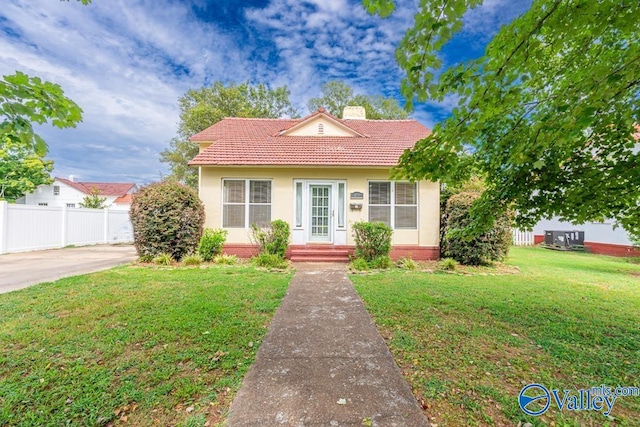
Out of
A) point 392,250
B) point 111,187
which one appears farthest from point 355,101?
point 111,187

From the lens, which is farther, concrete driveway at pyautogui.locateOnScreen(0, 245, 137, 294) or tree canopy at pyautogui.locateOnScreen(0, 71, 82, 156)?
concrete driveway at pyautogui.locateOnScreen(0, 245, 137, 294)

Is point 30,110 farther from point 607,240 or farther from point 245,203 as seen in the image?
point 607,240

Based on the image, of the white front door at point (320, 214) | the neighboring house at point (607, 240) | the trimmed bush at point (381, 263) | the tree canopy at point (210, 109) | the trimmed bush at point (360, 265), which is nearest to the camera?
the trimmed bush at point (360, 265)

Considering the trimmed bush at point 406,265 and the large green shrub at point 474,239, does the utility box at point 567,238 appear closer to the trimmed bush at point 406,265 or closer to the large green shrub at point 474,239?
the large green shrub at point 474,239

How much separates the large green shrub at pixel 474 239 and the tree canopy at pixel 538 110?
4.94 m

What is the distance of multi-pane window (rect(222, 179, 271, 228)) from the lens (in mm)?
9734

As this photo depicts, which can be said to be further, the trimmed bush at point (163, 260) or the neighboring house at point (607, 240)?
the neighboring house at point (607, 240)

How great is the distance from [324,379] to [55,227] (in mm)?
14239

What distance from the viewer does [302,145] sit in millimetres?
10523

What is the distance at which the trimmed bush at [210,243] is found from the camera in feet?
28.1

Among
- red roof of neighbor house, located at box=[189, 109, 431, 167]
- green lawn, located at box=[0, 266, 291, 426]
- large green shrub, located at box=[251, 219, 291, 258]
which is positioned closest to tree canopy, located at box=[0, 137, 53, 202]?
red roof of neighbor house, located at box=[189, 109, 431, 167]

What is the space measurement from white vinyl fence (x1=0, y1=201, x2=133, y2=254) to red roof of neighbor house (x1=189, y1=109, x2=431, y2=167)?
670cm

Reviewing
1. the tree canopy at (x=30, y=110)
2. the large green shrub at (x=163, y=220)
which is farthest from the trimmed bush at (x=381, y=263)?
the tree canopy at (x=30, y=110)

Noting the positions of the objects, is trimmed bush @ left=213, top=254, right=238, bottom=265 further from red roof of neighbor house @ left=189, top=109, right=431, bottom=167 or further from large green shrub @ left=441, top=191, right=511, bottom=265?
large green shrub @ left=441, top=191, right=511, bottom=265
